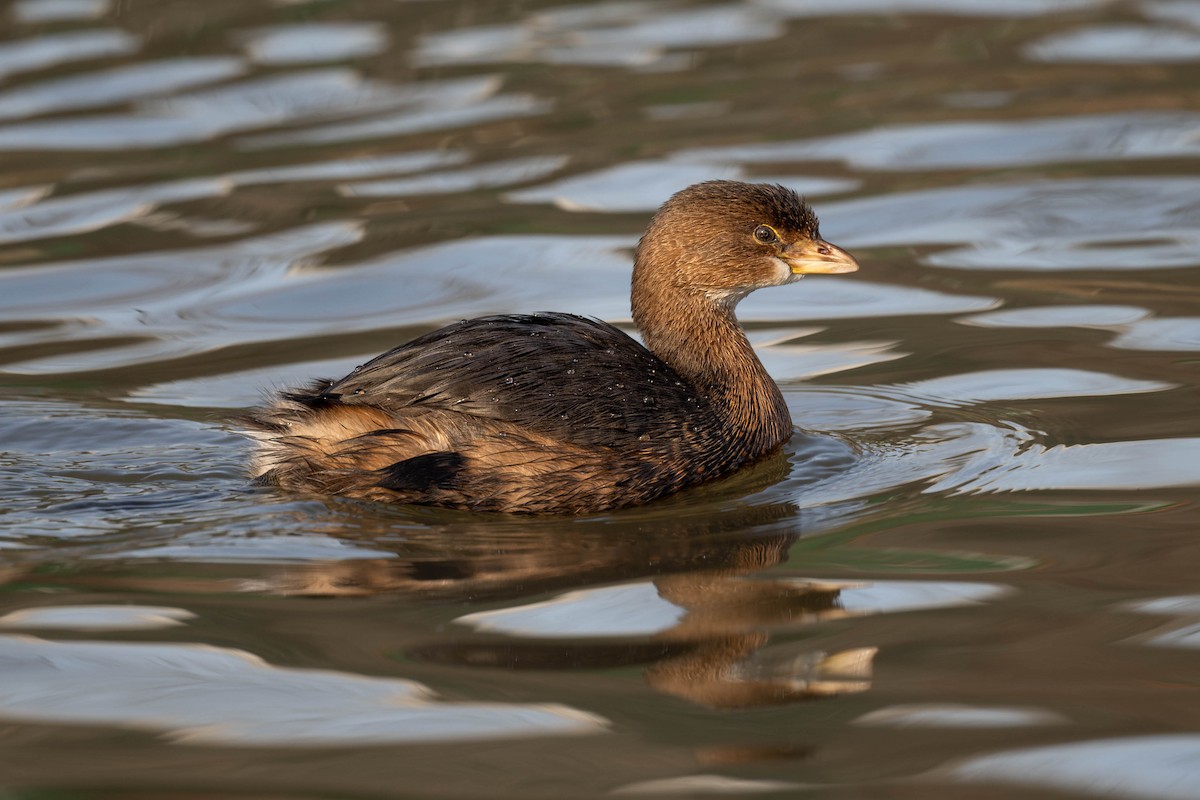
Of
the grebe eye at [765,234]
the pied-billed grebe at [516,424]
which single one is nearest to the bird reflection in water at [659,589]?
the pied-billed grebe at [516,424]

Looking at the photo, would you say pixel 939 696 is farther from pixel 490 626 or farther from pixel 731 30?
pixel 731 30

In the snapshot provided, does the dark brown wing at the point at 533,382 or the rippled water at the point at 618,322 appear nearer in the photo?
the rippled water at the point at 618,322

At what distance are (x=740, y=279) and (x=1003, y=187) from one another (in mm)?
3904

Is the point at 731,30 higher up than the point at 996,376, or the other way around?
the point at 731,30

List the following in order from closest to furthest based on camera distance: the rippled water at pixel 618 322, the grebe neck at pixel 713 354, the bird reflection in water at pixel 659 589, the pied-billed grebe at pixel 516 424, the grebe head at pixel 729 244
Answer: the rippled water at pixel 618 322 → the bird reflection in water at pixel 659 589 → the pied-billed grebe at pixel 516 424 → the grebe neck at pixel 713 354 → the grebe head at pixel 729 244

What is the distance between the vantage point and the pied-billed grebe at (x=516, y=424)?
5852mm

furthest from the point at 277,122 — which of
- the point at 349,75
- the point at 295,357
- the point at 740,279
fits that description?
the point at 740,279

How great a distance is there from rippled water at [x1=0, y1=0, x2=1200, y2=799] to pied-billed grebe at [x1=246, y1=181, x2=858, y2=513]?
130mm

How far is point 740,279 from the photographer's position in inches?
267

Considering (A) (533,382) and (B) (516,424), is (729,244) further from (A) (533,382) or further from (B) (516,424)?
(B) (516,424)

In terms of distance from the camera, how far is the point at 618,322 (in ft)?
27.6

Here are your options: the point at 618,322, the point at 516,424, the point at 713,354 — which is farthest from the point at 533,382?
the point at 618,322

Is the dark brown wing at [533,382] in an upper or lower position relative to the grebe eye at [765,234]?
lower

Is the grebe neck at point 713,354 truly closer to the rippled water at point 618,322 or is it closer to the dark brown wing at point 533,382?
the rippled water at point 618,322
